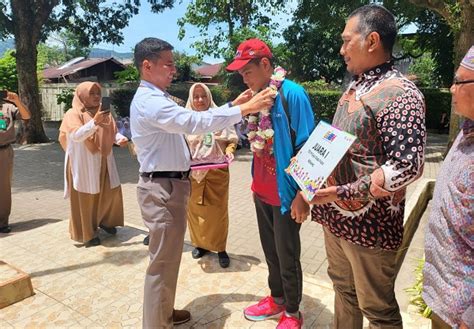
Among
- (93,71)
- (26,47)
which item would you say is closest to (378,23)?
(26,47)

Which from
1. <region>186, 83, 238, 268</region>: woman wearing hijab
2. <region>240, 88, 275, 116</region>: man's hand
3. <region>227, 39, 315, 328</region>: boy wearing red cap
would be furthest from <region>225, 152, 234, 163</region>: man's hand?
<region>240, 88, 275, 116</region>: man's hand

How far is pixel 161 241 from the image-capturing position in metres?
2.54

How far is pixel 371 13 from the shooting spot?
1739 millimetres

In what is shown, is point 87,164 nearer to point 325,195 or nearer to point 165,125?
point 165,125

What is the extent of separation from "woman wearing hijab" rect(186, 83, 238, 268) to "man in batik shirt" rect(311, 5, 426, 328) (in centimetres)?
201

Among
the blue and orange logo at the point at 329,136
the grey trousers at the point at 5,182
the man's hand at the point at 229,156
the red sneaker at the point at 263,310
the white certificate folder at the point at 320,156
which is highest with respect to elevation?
the blue and orange logo at the point at 329,136

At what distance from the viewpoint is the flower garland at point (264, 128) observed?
2548mm

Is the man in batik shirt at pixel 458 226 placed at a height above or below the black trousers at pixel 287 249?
above

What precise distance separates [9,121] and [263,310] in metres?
4.70

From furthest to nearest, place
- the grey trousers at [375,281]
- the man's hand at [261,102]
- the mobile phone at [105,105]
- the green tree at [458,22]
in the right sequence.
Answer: the green tree at [458,22], the mobile phone at [105,105], the man's hand at [261,102], the grey trousers at [375,281]

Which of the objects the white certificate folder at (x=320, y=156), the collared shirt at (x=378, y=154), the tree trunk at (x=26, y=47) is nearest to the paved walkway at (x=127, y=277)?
the collared shirt at (x=378, y=154)

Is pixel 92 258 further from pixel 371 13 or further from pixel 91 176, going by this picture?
pixel 371 13

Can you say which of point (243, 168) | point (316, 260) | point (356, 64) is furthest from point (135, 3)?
point (356, 64)

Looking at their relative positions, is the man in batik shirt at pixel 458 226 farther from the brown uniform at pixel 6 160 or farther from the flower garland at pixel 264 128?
the brown uniform at pixel 6 160
